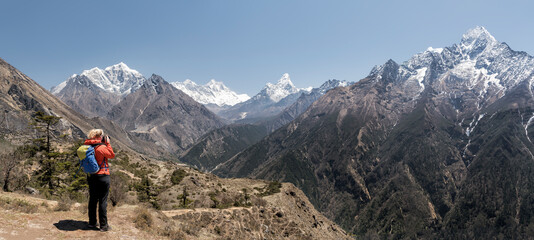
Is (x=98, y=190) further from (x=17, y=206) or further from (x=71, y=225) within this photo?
(x=17, y=206)

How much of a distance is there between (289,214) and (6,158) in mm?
51242

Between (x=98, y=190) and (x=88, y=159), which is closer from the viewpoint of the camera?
(x=88, y=159)

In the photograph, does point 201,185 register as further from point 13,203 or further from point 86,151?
point 86,151

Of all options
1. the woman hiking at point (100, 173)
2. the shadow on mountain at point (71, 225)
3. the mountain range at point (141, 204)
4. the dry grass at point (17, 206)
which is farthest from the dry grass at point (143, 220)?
the dry grass at point (17, 206)

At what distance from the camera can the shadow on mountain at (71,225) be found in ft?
48.9

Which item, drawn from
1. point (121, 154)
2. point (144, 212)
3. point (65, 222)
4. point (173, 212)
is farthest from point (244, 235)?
point (121, 154)

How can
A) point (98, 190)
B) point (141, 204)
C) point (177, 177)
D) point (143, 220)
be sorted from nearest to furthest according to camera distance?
point (98, 190)
point (143, 220)
point (141, 204)
point (177, 177)

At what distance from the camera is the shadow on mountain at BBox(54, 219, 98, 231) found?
48.9 ft

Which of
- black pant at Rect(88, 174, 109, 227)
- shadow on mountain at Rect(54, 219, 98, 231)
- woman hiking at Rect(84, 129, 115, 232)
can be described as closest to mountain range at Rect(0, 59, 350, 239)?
shadow on mountain at Rect(54, 219, 98, 231)

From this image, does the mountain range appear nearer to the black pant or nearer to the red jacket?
the black pant

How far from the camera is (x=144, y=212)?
20781 millimetres

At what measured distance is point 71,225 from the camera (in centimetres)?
1541

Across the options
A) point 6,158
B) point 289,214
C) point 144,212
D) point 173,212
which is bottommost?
point 289,214

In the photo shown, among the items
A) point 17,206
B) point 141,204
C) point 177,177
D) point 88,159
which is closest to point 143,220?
point 17,206
